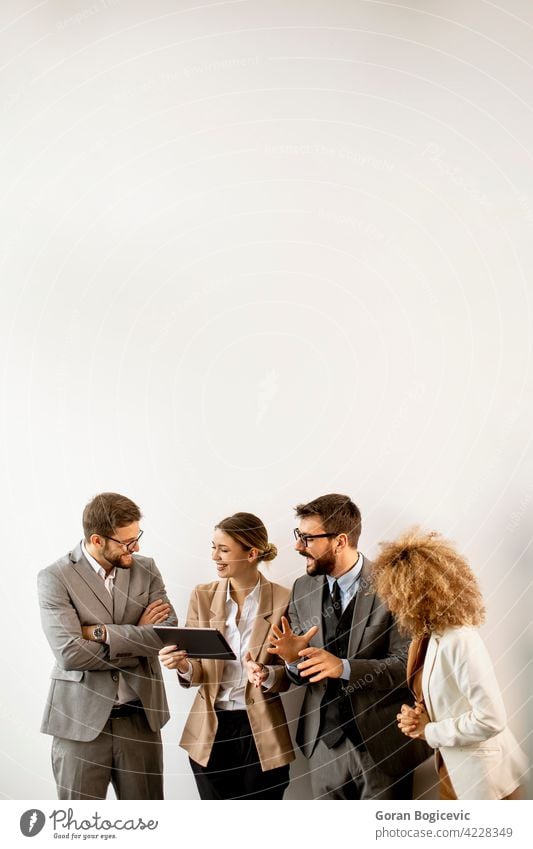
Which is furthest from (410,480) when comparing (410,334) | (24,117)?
(24,117)

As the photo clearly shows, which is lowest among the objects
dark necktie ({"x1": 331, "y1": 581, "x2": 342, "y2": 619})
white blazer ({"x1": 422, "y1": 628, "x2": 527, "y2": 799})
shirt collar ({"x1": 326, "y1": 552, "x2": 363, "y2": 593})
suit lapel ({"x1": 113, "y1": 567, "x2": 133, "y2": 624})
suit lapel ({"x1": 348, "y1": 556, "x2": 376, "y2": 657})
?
white blazer ({"x1": 422, "y1": 628, "x2": 527, "y2": 799})

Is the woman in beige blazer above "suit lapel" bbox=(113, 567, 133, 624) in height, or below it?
below

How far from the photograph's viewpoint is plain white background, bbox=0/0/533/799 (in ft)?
10.9

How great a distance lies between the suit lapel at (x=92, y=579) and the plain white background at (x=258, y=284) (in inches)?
10.3

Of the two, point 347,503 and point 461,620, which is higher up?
point 347,503

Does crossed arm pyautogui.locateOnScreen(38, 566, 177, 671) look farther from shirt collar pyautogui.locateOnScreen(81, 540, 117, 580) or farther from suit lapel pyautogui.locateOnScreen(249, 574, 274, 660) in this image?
suit lapel pyautogui.locateOnScreen(249, 574, 274, 660)

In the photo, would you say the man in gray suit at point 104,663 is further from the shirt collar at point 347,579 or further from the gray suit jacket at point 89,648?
the shirt collar at point 347,579

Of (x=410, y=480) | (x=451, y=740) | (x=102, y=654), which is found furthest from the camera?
(x=410, y=480)

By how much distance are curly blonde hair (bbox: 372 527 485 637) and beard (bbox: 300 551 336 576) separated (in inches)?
7.1

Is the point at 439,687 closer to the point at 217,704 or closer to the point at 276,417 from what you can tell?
the point at 217,704

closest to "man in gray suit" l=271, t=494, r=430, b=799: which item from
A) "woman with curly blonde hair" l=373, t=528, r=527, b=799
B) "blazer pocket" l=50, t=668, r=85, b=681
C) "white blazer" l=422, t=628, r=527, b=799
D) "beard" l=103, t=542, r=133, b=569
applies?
"woman with curly blonde hair" l=373, t=528, r=527, b=799

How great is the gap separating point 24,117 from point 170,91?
0.65 m
